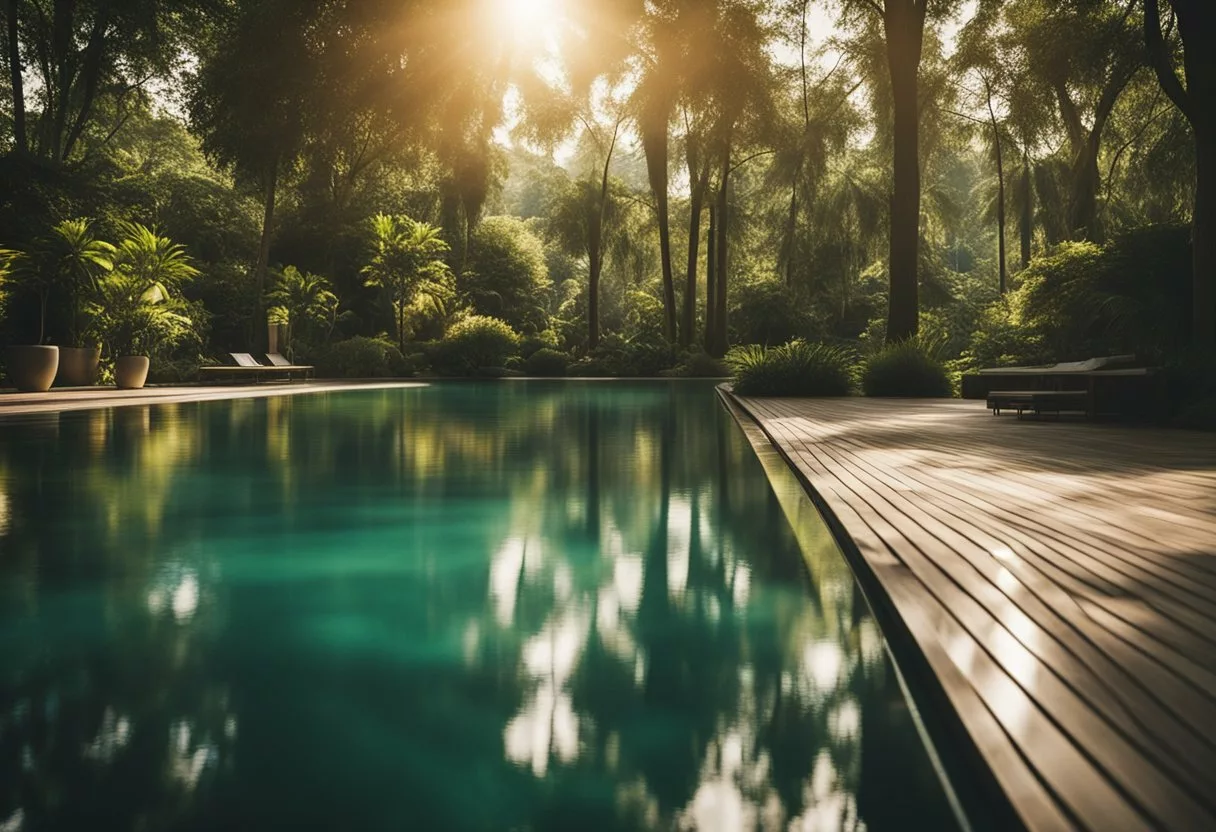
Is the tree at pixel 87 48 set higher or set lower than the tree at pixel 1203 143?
higher

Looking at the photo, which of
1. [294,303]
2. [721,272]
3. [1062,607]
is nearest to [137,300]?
[294,303]

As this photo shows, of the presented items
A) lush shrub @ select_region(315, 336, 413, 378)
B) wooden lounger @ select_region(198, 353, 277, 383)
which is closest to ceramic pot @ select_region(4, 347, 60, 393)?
wooden lounger @ select_region(198, 353, 277, 383)

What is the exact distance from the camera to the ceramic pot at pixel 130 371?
18.3 m

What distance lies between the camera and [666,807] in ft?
6.15

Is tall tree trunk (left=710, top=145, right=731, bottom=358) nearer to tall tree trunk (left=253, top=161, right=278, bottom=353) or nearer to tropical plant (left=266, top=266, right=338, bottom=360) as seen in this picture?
tropical plant (left=266, top=266, right=338, bottom=360)

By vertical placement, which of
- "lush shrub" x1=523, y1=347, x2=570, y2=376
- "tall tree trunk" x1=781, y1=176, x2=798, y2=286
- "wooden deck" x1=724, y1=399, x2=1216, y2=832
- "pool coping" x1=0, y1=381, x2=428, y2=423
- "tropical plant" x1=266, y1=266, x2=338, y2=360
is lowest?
"wooden deck" x1=724, y1=399, x2=1216, y2=832

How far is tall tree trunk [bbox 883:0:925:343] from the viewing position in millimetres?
18156

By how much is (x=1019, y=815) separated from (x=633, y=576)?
2.43 meters

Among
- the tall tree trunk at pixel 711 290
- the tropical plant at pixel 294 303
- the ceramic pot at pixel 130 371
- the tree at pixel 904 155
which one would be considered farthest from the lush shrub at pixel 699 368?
the ceramic pot at pixel 130 371

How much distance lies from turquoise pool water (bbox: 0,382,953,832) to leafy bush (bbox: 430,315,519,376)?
24.3m

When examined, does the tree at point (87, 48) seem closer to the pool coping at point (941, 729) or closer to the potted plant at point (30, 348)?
the potted plant at point (30, 348)

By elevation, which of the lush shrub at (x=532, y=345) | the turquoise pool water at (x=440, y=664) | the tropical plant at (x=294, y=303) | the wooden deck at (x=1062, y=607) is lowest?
the turquoise pool water at (x=440, y=664)

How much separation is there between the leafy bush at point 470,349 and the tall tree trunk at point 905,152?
1510cm

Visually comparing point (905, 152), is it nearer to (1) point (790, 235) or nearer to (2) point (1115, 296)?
(2) point (1115, 296)
